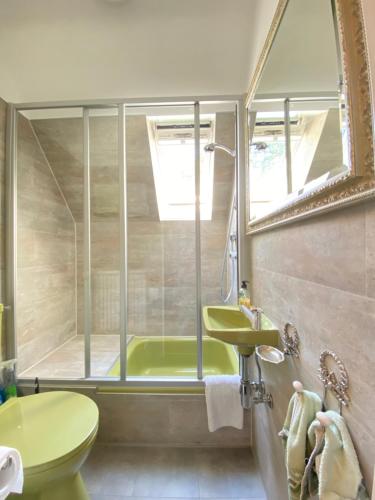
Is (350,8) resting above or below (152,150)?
below

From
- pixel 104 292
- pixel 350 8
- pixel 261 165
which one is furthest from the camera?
pixel 104 292

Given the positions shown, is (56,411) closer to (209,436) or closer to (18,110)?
(209,436)

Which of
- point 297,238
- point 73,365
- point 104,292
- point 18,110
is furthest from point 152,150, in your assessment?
point 73,365

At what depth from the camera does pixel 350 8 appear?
0.55m

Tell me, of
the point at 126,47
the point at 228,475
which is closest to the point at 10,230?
the point at 126,47

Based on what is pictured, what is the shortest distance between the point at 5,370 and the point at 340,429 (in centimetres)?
203

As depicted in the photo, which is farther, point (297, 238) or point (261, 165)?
point (261, 165)

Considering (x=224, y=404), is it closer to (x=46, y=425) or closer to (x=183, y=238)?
(x=46, y=425)

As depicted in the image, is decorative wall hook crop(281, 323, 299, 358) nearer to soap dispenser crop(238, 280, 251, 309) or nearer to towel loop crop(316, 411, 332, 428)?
towel loop crop(316, 411, 332, 428)

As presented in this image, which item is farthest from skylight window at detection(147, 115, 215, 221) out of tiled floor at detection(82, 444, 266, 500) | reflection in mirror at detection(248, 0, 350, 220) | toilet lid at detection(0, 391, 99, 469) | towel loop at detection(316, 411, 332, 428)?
towel loop at detection(316, 411, 332, 428)

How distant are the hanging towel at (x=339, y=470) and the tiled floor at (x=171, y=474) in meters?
1.19

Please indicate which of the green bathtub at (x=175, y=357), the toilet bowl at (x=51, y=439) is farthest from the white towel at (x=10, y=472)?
the green bathtub at (x=175, y=357)

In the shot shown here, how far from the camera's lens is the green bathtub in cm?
227

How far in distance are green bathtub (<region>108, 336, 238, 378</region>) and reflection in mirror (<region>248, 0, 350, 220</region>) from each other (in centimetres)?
160
